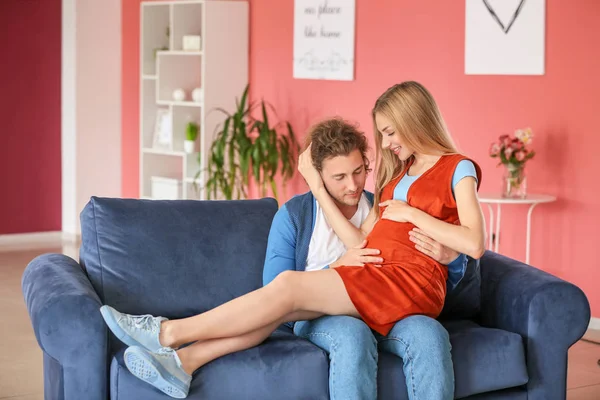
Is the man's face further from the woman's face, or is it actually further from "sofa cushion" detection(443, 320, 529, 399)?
"sofa cushion" detection(443, 320, 529, 399)

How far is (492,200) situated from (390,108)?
188 centimetres

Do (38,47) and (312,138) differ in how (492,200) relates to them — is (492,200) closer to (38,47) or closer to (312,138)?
(312,138)

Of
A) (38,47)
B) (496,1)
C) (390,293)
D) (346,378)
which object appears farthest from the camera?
(38,47)

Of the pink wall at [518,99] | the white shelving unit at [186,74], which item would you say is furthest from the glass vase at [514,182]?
the white shelving unit at [186,74]

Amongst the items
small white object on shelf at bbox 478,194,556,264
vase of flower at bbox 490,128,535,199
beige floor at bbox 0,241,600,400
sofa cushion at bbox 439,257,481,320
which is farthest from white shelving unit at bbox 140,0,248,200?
sofa cushion at bbox 439,257,481,320

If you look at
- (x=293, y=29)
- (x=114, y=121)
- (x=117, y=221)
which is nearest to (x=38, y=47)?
(x=114, y=121)

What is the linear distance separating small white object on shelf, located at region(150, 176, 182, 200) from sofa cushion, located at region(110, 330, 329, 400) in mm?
4352

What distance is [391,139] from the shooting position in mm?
3012

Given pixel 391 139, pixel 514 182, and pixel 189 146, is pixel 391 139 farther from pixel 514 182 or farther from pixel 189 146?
pixel 189 146

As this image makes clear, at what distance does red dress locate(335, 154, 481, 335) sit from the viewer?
2.84 m

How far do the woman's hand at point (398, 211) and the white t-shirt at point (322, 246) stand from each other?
0.64 feet

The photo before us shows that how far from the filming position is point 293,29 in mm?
6438

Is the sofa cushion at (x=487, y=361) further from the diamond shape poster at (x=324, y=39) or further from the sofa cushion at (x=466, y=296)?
the diamond shape poster at (x=324, y=39)

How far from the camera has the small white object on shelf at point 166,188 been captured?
7090 mm
